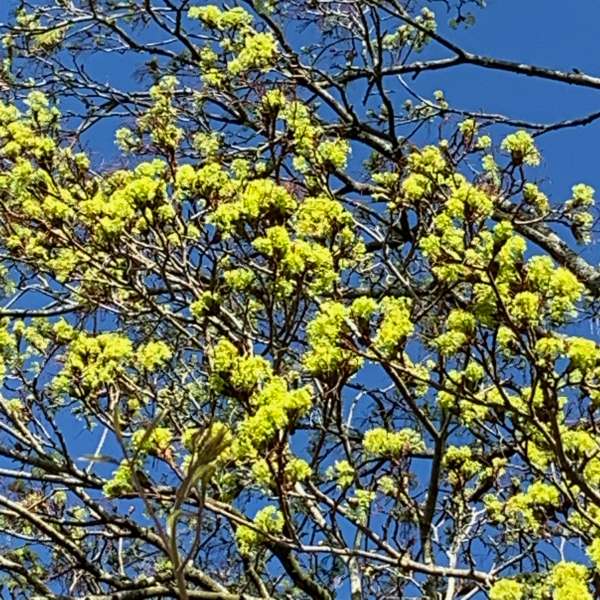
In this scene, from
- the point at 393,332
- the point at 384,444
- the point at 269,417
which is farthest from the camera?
the point at 384,444

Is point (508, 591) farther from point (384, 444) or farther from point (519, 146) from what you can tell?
point (519, 146)

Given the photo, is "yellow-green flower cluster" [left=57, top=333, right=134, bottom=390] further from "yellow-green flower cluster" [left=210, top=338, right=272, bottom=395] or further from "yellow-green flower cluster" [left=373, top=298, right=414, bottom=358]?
"yellow-green flower cluster" [left=373, top=298, right=414, bottom=358]

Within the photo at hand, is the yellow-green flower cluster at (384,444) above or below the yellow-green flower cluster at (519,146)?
below

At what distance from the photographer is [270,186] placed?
420cm

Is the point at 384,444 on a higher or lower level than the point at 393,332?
lower

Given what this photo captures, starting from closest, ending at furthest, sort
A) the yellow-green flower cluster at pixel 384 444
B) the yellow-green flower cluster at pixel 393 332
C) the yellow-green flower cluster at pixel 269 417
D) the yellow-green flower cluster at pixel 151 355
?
the yellow-green flower cluster at pixel 269 417, the yellow-green flower cluster at pixel 393 332, the yellow-green flower cluster at pixel 384 444, the yellow-green flower cluster at pixel 151 355

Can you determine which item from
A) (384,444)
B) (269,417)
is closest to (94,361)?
(269,417)

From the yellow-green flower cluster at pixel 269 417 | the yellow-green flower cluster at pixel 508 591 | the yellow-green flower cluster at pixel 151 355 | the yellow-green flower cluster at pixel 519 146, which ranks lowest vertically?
the yellow-green flower cluster at pixel 508 591

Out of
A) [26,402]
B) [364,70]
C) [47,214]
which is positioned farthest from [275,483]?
[364,70]

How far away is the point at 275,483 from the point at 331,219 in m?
1.22

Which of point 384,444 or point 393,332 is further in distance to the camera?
point 384,444

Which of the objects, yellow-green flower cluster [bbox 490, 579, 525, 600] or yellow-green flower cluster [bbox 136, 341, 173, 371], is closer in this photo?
yellow-green flower cluster [bbox 490, 579, 525, 600]

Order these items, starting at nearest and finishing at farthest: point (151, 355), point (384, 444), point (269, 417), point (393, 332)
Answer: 1. point (269, 417)
2. point (393, 332)
3. point (384, 444)
4. point (151, 355)

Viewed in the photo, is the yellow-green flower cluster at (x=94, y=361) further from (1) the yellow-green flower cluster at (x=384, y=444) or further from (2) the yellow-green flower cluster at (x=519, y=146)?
(2) the yellow-green flower cluster at (x=519, y=146)
